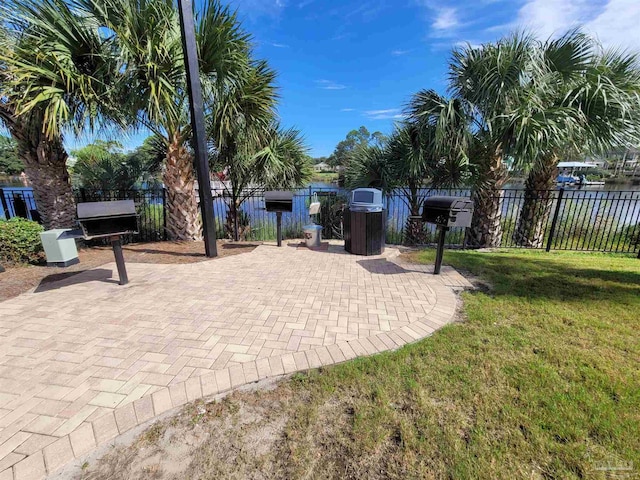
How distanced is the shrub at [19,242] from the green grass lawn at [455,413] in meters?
5.19

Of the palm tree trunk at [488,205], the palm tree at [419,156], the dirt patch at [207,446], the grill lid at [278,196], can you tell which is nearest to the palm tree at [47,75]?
the grill lid at [278,196]

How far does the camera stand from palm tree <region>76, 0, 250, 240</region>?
183 inches

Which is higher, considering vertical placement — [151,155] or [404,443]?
[151,155]

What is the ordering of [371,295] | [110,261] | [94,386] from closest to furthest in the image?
[94,386]
[371,295]
[110,261]

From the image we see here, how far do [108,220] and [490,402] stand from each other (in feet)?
15.5

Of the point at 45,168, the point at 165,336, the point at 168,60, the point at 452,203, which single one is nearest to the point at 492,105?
the point at 452,203

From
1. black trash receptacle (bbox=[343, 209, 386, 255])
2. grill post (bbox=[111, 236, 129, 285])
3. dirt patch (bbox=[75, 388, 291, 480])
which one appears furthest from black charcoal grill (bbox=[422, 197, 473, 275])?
grill post (bbox=[111, 236, 129, 285])

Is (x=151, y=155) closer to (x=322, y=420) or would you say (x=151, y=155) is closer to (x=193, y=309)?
(x=193, y=309)

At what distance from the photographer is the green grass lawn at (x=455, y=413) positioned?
1.54 meters

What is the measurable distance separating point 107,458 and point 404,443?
5.90 ft

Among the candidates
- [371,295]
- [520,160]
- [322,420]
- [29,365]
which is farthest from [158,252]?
→ [520,160]

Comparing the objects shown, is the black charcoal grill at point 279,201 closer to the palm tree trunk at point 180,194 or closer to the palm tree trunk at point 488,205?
the palm tree trunk at point 180,194

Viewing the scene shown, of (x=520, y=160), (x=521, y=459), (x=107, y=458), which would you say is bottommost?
(x=107, y=458)

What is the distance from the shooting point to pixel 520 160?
562 cm
